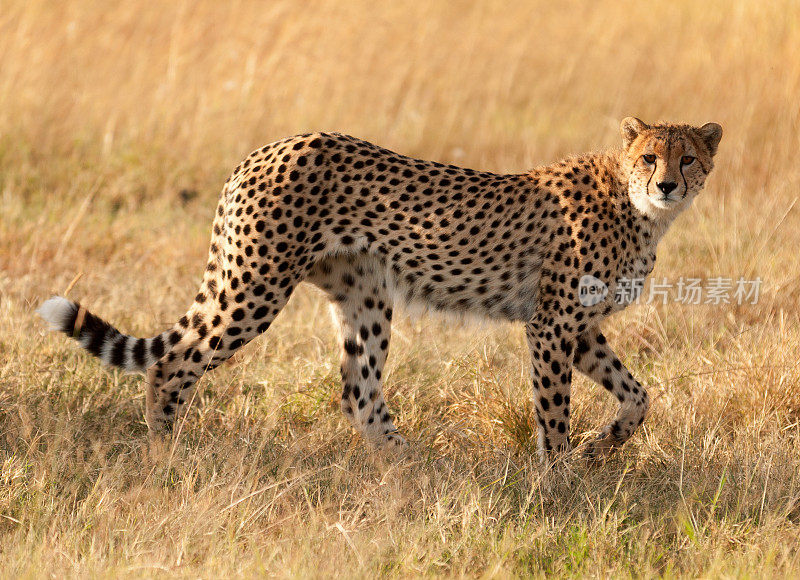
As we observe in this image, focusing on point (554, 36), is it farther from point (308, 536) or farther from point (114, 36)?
point (308, 536)

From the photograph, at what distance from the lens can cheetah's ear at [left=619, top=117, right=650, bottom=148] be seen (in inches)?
145

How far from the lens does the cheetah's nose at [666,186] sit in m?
3.49

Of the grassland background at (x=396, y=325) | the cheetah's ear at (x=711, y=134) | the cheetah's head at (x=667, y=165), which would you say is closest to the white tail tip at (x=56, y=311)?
the grassland background at (x=396, y=325)

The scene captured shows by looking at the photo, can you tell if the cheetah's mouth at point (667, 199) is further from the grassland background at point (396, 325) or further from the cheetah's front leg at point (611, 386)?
the grassland background at point (396, 325)

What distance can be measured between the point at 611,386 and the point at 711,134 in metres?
0.90

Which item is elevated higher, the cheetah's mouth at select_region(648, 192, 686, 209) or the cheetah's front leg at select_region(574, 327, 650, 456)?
the cheetah's mouth at select_region(648, 192, 686, 209)

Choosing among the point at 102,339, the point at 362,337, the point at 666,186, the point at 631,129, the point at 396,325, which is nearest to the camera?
the point at 666,186

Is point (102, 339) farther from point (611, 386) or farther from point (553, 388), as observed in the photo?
point (611, 386)

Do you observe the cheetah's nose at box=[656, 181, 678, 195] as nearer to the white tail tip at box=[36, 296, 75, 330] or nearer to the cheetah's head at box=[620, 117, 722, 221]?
the cheetah's head at box=[620, 117, 722, 221]

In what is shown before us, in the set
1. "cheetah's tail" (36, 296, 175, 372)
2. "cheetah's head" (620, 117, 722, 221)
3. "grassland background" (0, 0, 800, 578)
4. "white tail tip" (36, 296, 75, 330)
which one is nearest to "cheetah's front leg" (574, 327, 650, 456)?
"grassland background" (0, 0, 800, 578)

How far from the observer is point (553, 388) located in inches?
139

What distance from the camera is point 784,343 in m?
3.92

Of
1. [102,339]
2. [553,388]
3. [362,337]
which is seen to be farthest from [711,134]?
[102,339]

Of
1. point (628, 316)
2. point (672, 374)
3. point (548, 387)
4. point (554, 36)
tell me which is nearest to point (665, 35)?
point (554, 36)
